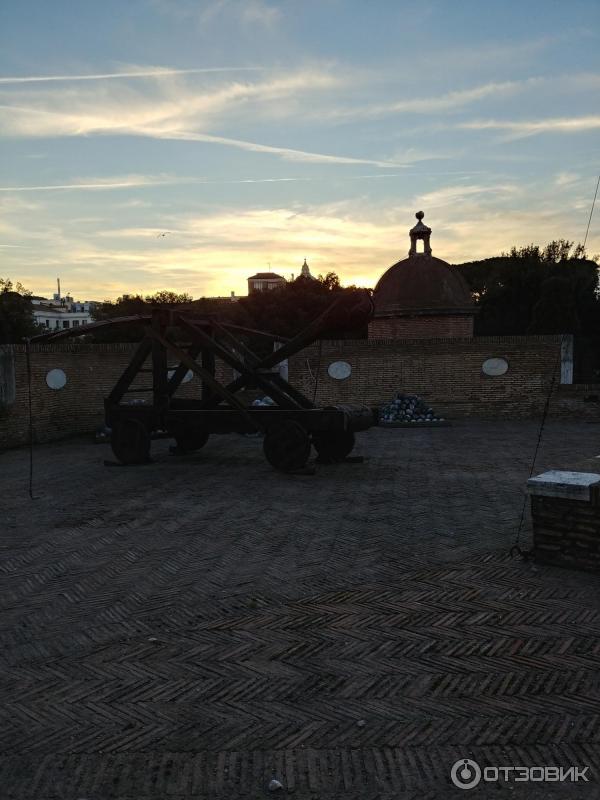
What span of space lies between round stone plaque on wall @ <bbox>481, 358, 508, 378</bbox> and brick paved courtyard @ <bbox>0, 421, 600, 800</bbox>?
10781mm

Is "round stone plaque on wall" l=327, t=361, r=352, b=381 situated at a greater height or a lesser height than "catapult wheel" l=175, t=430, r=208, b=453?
greater

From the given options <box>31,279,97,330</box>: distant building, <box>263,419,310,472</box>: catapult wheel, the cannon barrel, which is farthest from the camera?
<box>31,279,97,330</box>: distant building

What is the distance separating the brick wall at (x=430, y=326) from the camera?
908 inches

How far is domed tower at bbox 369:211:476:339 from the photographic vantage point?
23.1 m

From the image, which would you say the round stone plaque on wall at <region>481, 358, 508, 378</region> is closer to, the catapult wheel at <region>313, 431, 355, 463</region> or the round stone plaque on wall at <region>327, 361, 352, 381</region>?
the round stone plaque on wall at <region>327, 361, 352, 381</region>

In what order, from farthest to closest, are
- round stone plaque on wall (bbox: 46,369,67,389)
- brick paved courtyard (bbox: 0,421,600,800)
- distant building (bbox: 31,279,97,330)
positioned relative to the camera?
distant building (bbox: 31,279,97,330), round stone plaque on wall (bbox: 46,369,67,389), brick paved courtyard (bbox: 0,421,600,800)

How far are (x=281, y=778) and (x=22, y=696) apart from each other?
67.3 inches

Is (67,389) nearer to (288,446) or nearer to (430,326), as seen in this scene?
(288,446)

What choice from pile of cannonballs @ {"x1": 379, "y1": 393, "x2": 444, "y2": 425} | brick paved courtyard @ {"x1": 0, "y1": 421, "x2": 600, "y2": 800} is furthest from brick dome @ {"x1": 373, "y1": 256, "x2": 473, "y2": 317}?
brick paved courtyard @ {"x1": 0, "y1": 421, "x2": 600, "y2": 800}

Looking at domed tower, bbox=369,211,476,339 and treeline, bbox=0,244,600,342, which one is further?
treeline, bbox=0,244,600,342

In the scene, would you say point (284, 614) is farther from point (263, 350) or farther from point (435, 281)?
point (263, 350)

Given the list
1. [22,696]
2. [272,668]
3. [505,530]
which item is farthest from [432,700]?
[505,530]

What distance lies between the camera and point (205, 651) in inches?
161

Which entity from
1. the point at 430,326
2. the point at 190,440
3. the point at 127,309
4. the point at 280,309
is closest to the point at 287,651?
the point at 190,440
